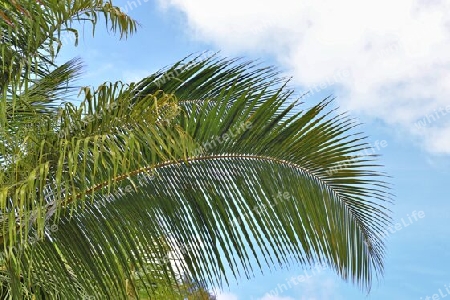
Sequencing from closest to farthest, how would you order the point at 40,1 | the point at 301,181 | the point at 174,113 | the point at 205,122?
the point at 174,113 < the point at 205,122 < the point at 301,181 < the point at 40,1

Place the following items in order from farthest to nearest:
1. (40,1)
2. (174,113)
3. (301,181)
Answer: (40,1) → (301,181) → (174,113)

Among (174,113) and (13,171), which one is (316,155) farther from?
(13,171)

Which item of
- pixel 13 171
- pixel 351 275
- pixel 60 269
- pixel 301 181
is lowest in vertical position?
pixel 351 275

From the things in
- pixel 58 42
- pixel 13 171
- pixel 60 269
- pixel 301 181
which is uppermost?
pixel 58 42

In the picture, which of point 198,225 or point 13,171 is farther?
point 198,225

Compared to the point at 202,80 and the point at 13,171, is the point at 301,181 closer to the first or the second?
the point at 202,80

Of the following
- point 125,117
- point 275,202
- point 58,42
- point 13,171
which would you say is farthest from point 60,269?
point 58,42

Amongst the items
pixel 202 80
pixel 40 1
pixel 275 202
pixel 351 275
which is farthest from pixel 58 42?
pixel 351 275

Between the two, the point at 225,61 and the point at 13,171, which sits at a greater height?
the point at 225,61

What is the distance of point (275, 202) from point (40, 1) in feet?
6.25

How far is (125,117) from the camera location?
9.62 ft

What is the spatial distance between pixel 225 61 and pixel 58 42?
1.06m

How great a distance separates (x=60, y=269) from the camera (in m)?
3.25

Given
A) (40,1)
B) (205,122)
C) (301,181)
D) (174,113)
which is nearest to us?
(174,113)
